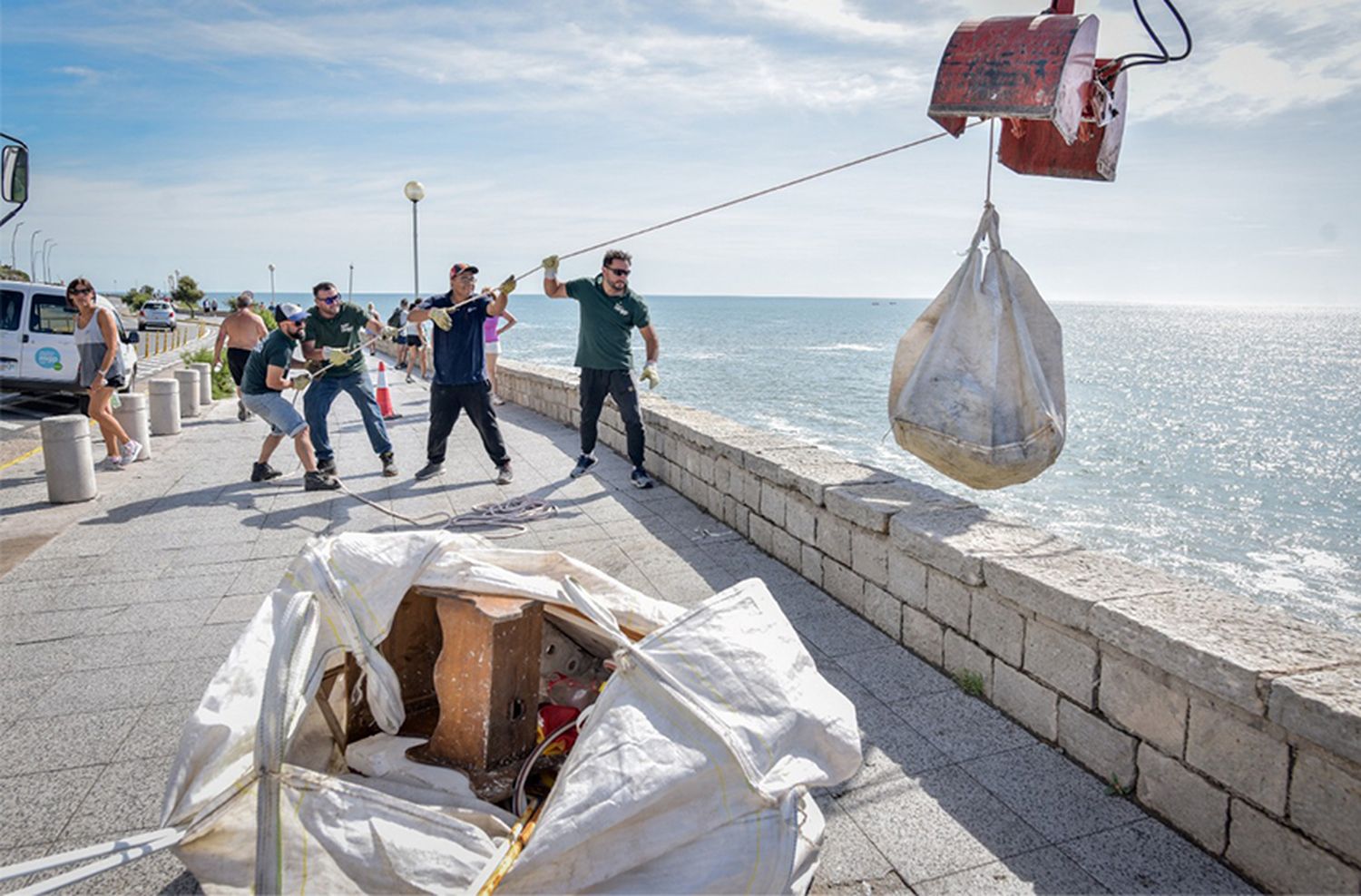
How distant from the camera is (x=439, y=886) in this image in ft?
7.10

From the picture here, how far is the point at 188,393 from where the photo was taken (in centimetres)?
1270

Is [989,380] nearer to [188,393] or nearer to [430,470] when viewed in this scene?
[430,470]

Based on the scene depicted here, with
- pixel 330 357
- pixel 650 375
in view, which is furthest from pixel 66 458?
pixel 650 375

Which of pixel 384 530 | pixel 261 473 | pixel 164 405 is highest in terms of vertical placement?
pixel 164 405

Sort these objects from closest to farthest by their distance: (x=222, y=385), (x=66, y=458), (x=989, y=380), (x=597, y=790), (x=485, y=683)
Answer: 1. (x=597, y=790)
2. (x=485, y=683)
3. (x=989, y=380)
4. (x=66, y=458)
5. (x=222, y=385)

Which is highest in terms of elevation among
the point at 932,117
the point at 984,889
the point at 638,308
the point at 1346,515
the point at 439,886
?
the point at 932,117

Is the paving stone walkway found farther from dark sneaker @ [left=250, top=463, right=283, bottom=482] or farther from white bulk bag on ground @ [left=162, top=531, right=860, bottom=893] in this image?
white bulk bag on ground @ [left=162, top=531, right=860, bottom=893]

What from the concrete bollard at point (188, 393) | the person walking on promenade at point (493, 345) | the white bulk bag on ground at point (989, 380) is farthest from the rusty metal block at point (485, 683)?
the concrete bollard at point (188, 393)

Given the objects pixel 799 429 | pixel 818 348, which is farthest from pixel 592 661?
pixel 818 348

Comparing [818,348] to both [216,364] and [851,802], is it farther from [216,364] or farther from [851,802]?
[851,802]

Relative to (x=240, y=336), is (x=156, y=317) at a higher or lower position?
higher

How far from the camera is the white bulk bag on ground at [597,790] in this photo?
7.03 feet

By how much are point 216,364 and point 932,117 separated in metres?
18.1

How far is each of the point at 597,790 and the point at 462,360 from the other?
6.16 meters
